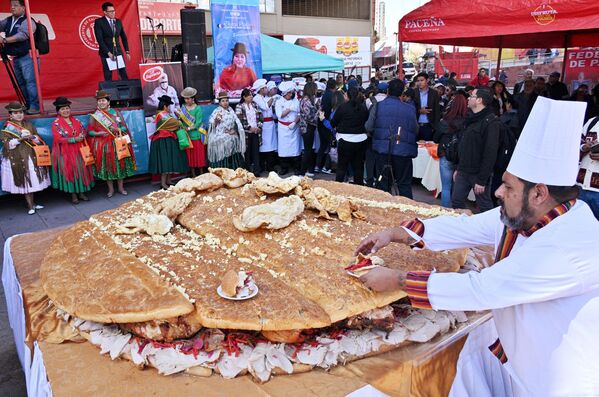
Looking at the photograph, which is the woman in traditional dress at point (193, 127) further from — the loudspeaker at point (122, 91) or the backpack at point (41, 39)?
the backpack at point (41, 39)

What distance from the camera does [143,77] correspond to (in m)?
8.00

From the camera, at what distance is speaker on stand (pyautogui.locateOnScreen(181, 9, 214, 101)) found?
8.75 metres

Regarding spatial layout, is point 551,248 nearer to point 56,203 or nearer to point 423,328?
point 423,328

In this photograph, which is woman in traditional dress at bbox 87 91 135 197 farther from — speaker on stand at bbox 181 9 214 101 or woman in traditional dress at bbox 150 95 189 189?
speaker on stand at bbox 181 9 214 101

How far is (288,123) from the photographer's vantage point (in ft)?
28.6

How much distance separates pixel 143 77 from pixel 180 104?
0.96m

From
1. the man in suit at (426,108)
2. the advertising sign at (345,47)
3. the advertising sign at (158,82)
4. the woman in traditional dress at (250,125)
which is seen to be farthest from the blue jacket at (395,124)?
the advertising sign at (345,47)

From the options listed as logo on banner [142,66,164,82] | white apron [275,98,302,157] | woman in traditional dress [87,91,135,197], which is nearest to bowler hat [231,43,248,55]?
white apron [275,98,302,157]

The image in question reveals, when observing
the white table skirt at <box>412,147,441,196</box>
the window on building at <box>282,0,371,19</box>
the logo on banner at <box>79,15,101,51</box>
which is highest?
the window on building at <box>282,0,371,19</box>

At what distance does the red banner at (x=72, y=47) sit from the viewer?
9969 mm

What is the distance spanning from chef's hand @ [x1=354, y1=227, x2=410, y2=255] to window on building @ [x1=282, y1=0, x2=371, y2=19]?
23438mm

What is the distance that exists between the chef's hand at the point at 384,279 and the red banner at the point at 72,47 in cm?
1014

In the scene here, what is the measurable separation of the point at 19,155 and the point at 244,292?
5.97 meters

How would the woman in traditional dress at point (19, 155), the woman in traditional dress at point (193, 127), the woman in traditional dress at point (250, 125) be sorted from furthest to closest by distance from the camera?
1. the woman in traditional dress at point (250, 125)
2. the woman in traditional dress at point (193, 127)
3. the woman in traditional dress at point (19, 155)
